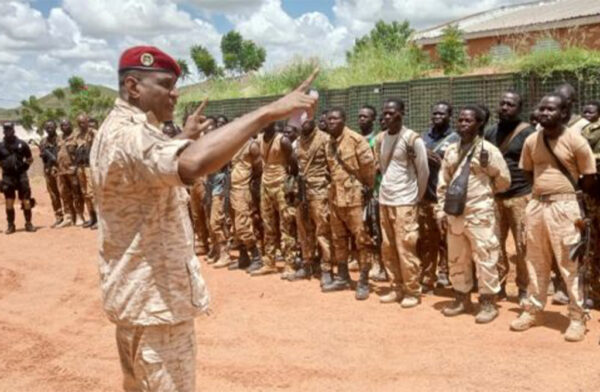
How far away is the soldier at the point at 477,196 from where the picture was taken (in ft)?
18.5

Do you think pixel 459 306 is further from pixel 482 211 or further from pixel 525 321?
pixel 482 211

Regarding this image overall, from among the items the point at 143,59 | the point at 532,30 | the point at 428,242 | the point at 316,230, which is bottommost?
the point at 428,242

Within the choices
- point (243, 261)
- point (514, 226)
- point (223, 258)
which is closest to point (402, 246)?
point (514, 226)

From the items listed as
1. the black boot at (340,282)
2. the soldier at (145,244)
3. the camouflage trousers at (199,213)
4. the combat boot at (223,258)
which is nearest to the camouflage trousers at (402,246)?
the black boot at (340,282)

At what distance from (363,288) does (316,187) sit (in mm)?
1311

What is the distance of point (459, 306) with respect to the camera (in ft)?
19.8

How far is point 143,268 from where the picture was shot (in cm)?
229

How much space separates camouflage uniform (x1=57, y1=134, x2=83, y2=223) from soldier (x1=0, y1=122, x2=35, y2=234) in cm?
59

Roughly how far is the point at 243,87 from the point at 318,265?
1205 centimetres

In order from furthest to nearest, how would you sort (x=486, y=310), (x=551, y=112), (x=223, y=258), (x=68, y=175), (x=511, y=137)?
(x=68, y=175)
(x=223, y=258)
(x=511, y=137)
(x=486, y=310)
(x=551, y=112)

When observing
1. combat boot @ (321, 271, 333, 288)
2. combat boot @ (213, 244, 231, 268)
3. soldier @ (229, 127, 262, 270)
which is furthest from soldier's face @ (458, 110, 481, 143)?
combat boot @ (213, 244, 231, 268)

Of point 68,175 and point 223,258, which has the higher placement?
point 68,175

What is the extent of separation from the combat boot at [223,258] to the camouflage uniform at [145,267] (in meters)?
6.21

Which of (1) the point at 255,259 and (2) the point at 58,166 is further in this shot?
(2) the point at 58,166
